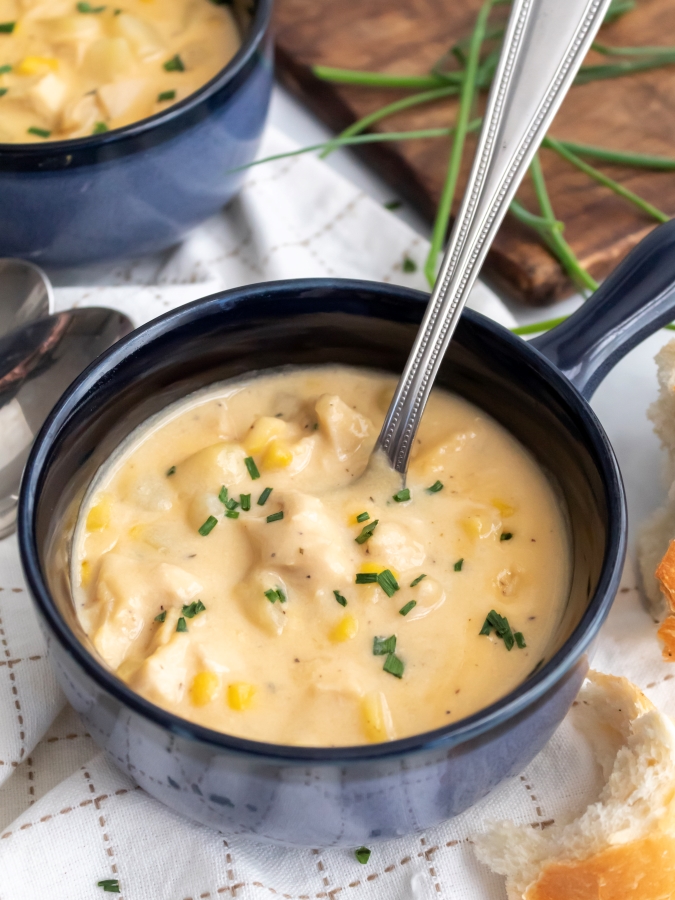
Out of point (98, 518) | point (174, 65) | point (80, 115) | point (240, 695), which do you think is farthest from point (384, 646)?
point (174, 65)

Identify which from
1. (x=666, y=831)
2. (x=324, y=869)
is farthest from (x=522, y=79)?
(x=324, y=869)

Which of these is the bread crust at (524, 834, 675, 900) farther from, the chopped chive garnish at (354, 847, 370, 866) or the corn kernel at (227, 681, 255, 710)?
the corn kernel at (227, 681, 255, 710)

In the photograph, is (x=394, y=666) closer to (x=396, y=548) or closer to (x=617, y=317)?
(x=396, y=548)

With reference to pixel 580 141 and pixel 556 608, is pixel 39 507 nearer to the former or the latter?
pixel 556 608

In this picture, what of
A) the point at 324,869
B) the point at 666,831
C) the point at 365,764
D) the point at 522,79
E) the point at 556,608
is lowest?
the point at 324,869

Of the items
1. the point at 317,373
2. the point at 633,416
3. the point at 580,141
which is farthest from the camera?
the point at 580,141

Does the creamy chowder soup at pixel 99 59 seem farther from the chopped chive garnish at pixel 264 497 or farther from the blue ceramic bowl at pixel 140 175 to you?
the chopped chive garnish at pixel 264 497

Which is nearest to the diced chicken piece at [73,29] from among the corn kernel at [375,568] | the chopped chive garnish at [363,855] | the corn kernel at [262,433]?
the corn kernel at [262,433]
